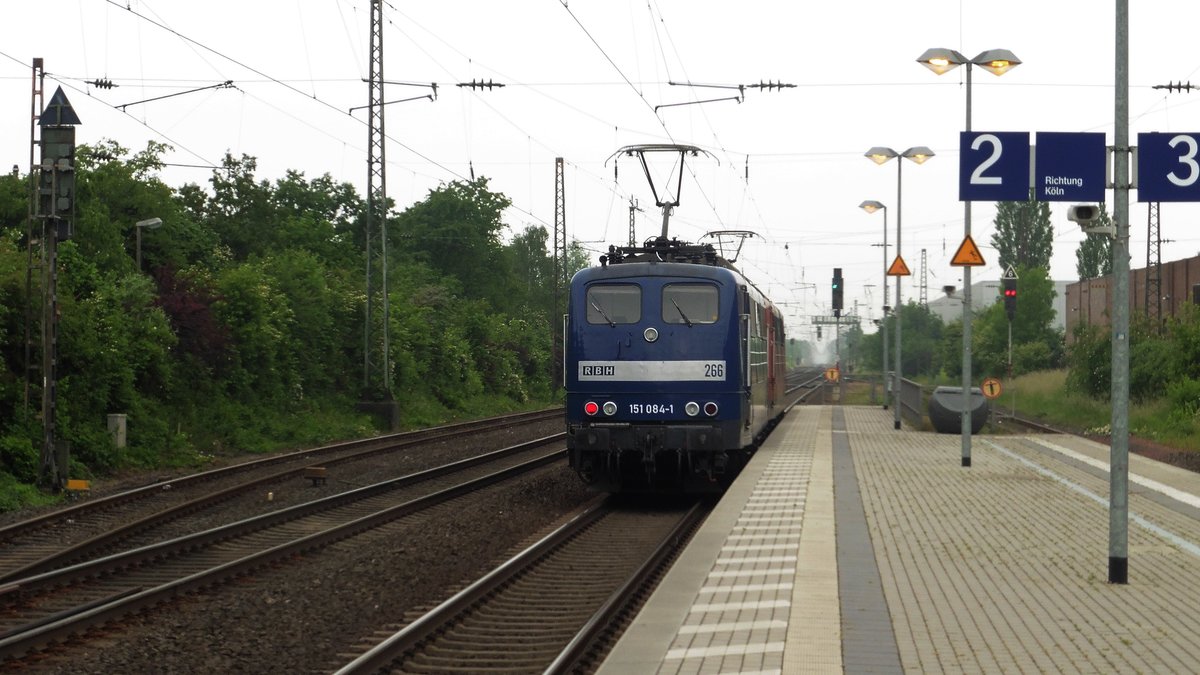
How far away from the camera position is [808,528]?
12.4m

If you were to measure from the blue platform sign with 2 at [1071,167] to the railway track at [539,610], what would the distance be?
465 cm

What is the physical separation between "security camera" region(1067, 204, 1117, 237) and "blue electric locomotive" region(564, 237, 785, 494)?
705cm

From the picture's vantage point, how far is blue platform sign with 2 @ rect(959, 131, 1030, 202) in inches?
420

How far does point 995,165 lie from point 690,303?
6.44 meters

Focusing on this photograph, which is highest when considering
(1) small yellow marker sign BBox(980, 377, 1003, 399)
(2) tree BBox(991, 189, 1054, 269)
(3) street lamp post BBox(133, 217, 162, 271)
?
(2) tree BBox(991, 189, 1054, 269)

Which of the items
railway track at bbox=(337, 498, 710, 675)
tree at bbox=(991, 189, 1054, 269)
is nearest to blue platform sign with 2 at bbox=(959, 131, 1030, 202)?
railway track at bbox=(337, 498, 710, 675)

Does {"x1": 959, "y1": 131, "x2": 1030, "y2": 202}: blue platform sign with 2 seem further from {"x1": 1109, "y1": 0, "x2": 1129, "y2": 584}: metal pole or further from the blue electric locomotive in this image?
the blue electric locomotive

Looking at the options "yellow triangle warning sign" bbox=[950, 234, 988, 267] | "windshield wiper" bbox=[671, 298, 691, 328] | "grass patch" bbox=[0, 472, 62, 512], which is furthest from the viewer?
"yellow triangle warning sign" bbox=[950, 234, 988, 267]

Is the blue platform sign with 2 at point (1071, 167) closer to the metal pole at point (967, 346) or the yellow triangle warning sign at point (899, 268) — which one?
the metal pole at point (967, 346)

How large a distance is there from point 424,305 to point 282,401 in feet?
55.5

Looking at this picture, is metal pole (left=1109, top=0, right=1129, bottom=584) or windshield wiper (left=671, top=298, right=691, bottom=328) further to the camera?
windshield wiper (left=671, top=298, right=691, bottom=328)

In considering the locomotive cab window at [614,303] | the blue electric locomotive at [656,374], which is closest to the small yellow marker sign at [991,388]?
the blue electric locomotive at [656,374]

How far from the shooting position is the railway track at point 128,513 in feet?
39.9

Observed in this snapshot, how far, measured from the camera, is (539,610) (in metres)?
10.0
